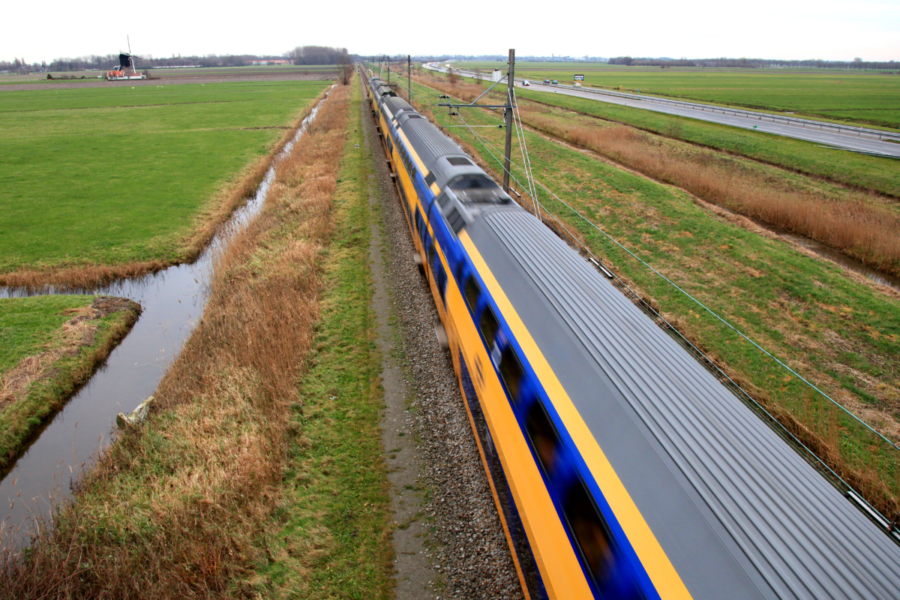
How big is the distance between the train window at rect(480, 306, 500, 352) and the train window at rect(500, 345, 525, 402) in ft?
1.53

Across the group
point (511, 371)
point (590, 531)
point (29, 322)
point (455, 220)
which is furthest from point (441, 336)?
point (29, 322)

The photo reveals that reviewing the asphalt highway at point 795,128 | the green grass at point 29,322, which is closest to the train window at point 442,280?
the green grass at point 29,322

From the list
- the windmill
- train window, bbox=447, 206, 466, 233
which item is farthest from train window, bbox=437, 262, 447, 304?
the windmill

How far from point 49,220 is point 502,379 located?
80.1 feet

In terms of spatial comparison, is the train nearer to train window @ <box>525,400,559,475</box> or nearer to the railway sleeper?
train window @ <box>525,400,559,475</box>

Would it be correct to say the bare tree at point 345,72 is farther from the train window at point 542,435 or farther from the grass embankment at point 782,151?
the train window at point 542,435

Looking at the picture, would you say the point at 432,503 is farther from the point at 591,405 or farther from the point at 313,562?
the point at 591,405

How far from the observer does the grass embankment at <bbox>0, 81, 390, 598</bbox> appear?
246 inches

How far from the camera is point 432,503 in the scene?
731 cm

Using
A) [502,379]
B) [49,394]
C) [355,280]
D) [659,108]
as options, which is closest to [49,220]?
[49,394]

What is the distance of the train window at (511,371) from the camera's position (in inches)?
234

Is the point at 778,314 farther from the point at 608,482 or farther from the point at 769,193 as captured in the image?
the point at 769,193

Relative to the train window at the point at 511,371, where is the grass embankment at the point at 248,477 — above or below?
below

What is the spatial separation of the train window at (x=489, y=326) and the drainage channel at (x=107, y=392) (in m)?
7.28
